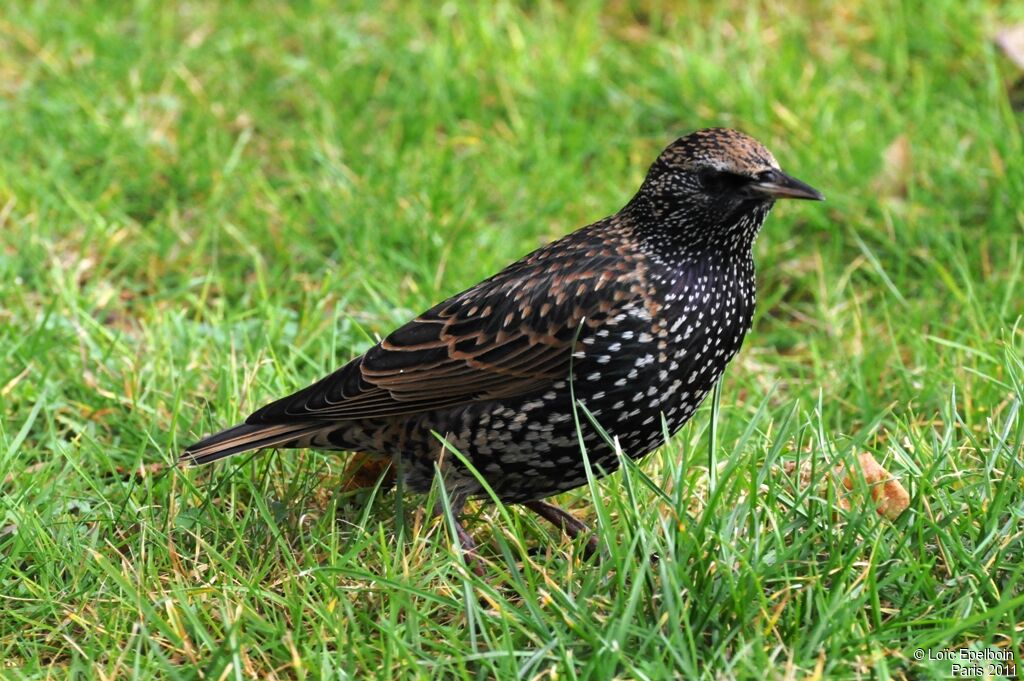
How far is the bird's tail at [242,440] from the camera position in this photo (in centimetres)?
383

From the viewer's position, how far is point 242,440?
151 inches

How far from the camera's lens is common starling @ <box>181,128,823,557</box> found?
12.0 ft

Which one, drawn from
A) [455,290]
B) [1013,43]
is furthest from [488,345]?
[1013,43]

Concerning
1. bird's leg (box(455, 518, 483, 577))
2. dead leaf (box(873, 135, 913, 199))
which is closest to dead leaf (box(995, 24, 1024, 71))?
dead leaf (box(873, 135, 913, 199))

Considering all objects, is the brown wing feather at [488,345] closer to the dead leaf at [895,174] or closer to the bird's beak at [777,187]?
the bird's beak at [777,187]

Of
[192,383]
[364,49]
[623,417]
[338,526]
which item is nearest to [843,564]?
[623,417]

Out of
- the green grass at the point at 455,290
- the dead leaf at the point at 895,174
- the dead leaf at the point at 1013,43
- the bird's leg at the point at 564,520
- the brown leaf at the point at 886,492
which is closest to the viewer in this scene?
the green grass at the point at 455,290

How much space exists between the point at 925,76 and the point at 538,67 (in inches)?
68.9

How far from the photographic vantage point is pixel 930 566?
3.20 meters

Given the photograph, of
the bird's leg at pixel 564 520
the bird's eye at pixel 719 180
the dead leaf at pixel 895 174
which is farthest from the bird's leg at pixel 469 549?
the dead leaf at pixel 895 174

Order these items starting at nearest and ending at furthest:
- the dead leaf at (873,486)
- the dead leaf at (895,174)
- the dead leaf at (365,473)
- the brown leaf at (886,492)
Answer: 1. the dead leaf at (873,486)
2. the brown leaf at (886,492)
3. the dead leaf at (365,473)
4. the dead leaf at (895,174)

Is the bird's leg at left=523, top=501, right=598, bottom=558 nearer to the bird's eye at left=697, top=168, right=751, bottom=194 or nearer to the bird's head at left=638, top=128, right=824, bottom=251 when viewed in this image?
the bird's head at left=638, top=128, right=824, bottom=251

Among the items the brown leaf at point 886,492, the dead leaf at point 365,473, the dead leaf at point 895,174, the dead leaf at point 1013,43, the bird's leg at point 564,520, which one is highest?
the dead leaf at point 1013,43

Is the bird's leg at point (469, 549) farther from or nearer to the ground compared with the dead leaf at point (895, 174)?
nearer to the ground
